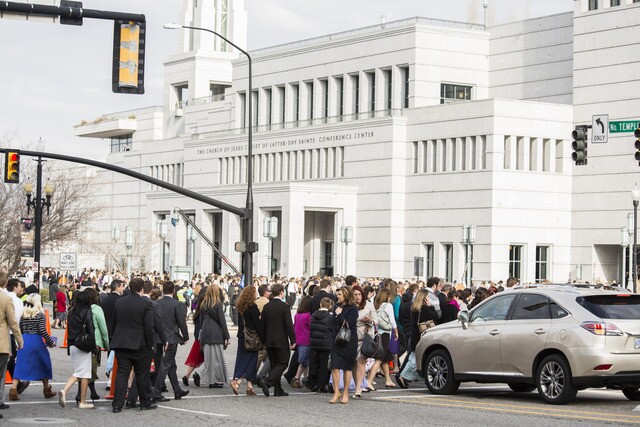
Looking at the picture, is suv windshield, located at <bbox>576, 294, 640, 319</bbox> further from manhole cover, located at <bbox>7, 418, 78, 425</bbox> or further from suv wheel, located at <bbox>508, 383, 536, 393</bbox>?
manhole cover, located at <bbox>7, 418, 78, 425</bbox>

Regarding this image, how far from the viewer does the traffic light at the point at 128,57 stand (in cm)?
1752

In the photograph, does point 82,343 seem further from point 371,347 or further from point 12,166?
point 12,166

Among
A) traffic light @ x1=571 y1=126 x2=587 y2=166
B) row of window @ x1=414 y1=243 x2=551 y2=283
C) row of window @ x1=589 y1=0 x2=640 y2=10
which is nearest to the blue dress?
traffic light @ x1=571 y1=126 x2=587 y2=166

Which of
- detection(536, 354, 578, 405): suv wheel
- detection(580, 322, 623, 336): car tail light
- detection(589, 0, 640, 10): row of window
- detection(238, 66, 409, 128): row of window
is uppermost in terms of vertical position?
detection(589, 0, 640, 10): row of window

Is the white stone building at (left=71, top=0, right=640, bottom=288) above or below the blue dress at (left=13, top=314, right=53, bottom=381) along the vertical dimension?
above

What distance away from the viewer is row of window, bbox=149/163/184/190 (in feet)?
317

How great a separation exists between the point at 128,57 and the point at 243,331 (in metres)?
5.18

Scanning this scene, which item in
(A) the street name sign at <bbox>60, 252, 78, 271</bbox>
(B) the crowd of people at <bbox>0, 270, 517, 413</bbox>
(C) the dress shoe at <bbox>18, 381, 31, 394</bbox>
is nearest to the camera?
(B) the crowd of people at <bbox>0, 270, 517, 413</bbox>

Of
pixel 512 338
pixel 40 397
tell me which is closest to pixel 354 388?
pixel 512 338

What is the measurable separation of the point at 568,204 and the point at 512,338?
5150 cm

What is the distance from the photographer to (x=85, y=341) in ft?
59.9

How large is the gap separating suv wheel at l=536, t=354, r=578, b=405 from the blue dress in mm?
7267

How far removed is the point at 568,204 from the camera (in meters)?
69.4

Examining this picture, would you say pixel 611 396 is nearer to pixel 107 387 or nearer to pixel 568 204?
pixel 107 387
